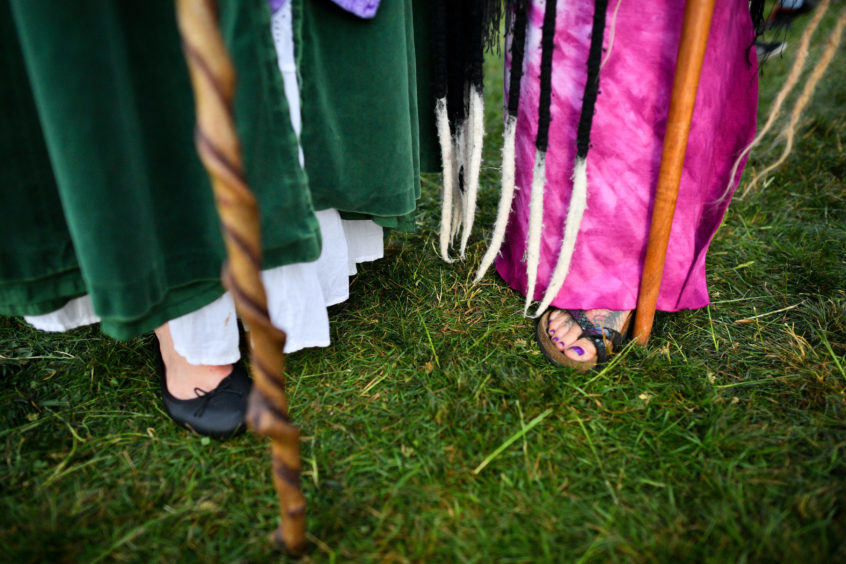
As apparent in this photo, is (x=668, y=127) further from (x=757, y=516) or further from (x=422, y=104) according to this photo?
(x=757, y=516)

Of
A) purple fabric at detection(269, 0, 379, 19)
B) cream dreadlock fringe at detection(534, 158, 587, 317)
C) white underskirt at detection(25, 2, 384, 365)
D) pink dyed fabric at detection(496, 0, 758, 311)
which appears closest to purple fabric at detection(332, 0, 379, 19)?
purple fabric at detection(269, 0, 379, 19)

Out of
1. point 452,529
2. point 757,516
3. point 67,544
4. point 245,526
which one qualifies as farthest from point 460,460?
point 67,544

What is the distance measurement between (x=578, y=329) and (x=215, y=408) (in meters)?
0.79

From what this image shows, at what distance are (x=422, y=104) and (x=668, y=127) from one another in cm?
52

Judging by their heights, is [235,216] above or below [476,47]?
Answer: below

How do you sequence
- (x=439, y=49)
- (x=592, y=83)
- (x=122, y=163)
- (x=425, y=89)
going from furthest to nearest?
(x=425, y=89)
(x=439, y=49)
(x=592, y=83)
(x=122, y=163)

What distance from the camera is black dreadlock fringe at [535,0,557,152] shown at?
Answer: 0.93 m

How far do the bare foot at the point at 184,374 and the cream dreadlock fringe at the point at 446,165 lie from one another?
60 cm

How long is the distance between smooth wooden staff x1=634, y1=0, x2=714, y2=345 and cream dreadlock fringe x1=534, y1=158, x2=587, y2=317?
146 mm

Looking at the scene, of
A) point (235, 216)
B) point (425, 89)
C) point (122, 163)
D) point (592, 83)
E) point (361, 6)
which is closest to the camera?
point (235, 216)

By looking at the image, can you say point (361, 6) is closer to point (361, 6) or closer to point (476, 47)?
point (361, 6)

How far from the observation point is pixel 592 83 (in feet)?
3.10

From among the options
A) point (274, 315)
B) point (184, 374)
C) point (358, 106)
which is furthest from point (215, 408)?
point (358, 106)

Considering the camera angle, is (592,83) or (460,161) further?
(460,161)
